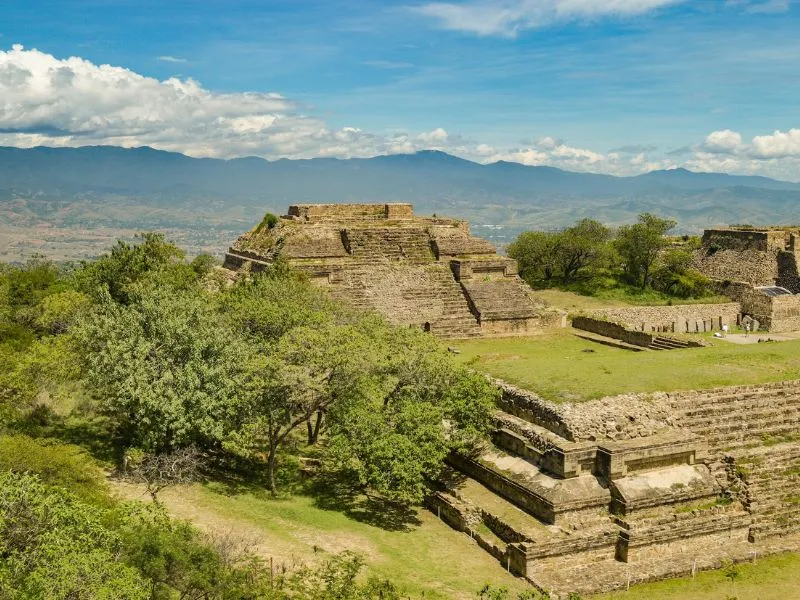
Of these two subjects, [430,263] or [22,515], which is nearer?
[22,515]

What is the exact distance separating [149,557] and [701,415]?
12766mm

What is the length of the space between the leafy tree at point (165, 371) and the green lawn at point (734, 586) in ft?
28.4

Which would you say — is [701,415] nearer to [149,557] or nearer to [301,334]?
[301,334]

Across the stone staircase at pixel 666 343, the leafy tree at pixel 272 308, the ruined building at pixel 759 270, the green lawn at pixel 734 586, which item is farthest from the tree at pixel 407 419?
the ruined building at pixel 759 270

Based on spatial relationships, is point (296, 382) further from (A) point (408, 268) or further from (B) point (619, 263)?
(B) point (619, 263)

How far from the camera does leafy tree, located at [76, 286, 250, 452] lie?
16.2m

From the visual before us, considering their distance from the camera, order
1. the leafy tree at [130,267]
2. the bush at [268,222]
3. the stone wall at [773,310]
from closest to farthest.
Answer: the leafy tree at [130,267], the stone wall at [773,310], the bush at [268,222]

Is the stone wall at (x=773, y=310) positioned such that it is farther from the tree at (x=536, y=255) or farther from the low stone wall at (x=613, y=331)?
the tree at (x=536, y=255)

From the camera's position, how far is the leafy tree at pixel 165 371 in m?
16.2

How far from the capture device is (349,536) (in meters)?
15.0

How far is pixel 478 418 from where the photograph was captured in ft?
57.7

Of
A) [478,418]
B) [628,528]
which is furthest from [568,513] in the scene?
[478,418]

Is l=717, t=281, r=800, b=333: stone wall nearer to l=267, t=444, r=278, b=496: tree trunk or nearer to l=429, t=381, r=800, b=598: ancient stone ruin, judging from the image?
l=429, t=381, r=800, b=598: ancient stone ruin

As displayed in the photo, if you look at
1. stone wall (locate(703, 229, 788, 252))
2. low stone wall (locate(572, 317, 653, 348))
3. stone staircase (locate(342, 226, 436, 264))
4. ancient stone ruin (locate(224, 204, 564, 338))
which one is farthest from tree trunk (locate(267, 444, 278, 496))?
stone wall (locate(703, 229, 788, 252))
